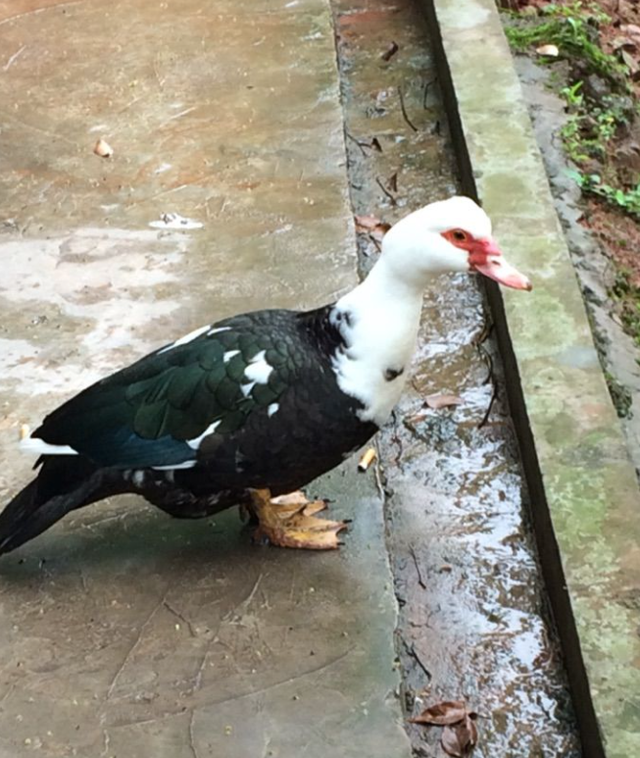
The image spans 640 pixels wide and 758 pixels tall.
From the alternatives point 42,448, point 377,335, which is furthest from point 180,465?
point 377,335

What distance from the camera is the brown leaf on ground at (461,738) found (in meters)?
2.85

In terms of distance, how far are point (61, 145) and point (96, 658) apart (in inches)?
110

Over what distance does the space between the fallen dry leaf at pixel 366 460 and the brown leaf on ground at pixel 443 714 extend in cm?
82

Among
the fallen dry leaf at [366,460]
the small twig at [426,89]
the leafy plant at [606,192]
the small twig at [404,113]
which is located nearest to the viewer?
the fallen dry leaf at [366,460]

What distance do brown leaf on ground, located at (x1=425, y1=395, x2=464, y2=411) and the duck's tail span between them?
1170mm

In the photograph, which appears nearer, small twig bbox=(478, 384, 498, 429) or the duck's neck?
the duck's neck

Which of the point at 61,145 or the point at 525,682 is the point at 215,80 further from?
the point at 525,682

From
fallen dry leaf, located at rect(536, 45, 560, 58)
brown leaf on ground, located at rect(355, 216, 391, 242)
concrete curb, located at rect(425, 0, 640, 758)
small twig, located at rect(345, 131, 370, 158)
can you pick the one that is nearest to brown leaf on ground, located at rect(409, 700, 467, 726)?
concrete curb, located at rect(425, 0, 640, 758)

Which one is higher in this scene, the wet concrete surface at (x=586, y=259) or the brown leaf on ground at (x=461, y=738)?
the wet concrete surface at (x=586, y=259)

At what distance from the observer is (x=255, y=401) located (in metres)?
2.98

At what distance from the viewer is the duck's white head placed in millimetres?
2848

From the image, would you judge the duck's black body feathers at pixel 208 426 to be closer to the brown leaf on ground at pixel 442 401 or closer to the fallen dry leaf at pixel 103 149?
the brown leaf on ground at pixel 442 401

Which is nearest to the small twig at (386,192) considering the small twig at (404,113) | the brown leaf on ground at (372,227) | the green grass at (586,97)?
the brown leaf on ground at (372,227)

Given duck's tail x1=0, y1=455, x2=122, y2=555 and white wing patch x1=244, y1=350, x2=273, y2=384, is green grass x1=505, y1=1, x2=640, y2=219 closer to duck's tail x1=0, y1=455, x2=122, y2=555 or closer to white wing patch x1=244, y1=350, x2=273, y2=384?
white wing patch x1=244, y1=350, x2=273, y2=384
